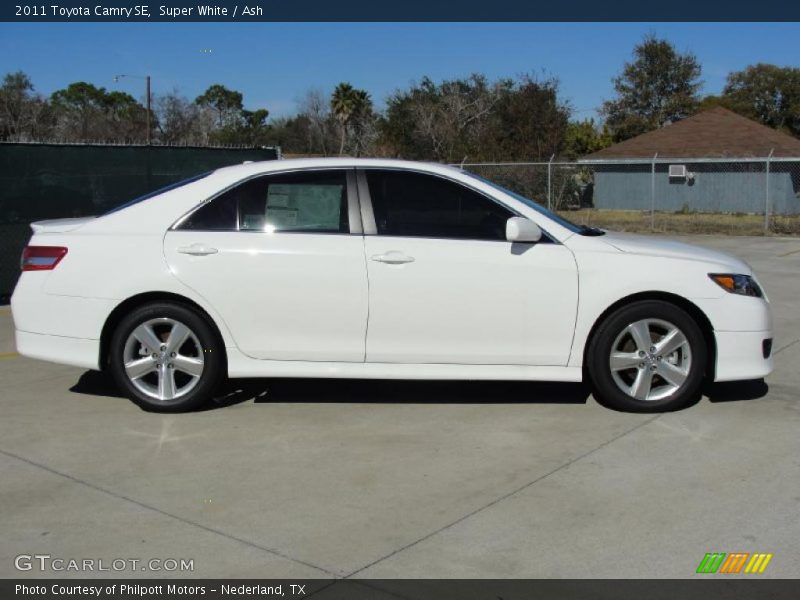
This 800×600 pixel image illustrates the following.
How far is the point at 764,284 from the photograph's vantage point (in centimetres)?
1210

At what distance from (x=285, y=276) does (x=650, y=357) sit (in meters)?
2.38

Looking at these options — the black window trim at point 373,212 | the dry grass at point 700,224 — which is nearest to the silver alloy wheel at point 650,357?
the black window trim at point 373,212

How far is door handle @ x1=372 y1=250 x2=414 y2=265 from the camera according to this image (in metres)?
5.66

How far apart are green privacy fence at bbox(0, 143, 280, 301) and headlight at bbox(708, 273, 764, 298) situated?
7.94 meters

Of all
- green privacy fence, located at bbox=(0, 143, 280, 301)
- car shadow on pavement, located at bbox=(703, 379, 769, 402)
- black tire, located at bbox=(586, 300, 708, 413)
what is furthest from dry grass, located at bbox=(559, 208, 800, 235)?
black tire, located at bbox=(586, 300, 708, 413)

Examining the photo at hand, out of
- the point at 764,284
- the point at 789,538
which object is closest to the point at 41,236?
the point at 789,538

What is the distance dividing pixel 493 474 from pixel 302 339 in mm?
1646

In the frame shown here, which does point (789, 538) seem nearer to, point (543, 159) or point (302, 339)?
point (302, 339)

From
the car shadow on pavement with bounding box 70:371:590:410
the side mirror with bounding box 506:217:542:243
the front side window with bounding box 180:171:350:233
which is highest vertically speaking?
the front side window with bounding box 180:171:350:233

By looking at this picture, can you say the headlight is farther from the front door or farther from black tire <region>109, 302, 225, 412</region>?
black tire <region>109, 302, 225, 412</region>

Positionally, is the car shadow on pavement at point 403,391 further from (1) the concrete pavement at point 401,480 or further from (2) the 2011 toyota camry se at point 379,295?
(2) the 2011 toyota camry se at point 379,295

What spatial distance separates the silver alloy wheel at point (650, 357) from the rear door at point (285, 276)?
166 cm

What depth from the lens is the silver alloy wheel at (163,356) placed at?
5.80 m

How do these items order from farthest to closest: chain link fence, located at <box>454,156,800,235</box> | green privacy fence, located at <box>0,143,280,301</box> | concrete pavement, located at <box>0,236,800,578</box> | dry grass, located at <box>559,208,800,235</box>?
chain link fence, located at <box>454,156,800,235</box>
dry grass, located at <box>559,208,800,235</box>
green privacy fence, located at <box>0,143,280,301</box>
concrete pavement, located at <box>0,236,800,578</box>
